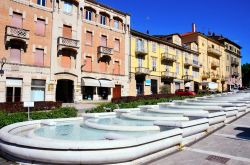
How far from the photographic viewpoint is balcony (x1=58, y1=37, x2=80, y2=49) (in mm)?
30533

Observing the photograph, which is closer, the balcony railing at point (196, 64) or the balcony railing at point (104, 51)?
the balcony railing at point (104, 51)

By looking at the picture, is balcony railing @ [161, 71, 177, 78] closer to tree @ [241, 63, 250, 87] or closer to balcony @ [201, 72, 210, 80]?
balcony @ [201, 72, 210, 80]

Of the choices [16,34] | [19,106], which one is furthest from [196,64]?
[19,106]

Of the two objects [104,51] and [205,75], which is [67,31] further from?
[205,75]

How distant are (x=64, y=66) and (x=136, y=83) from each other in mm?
14331

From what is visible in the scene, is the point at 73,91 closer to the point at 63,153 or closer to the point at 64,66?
the point at 64,66

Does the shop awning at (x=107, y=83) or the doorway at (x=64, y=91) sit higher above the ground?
the shop awning at (x=107, y=83)

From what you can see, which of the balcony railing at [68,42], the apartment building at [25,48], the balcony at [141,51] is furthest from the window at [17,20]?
the balcony at [141,51]

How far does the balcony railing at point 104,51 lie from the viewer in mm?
35219

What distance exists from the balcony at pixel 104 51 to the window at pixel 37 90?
9228 millimetres

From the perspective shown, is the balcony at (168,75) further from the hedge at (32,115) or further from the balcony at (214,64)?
the hedge at (32,115)

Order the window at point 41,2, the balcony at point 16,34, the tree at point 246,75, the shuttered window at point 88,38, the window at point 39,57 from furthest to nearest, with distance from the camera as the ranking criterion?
the tree at point 246,75 → the shuttered window at point 88,38 → the window at point 41,2 → the window at point 39,57 → the balcony at point 16,34

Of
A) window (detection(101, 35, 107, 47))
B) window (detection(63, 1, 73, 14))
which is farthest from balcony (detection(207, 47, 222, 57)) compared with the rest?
window (detection(63, 1, 73, 14))

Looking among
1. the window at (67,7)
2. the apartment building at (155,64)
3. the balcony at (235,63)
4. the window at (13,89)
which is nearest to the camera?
the window at (13,89)
